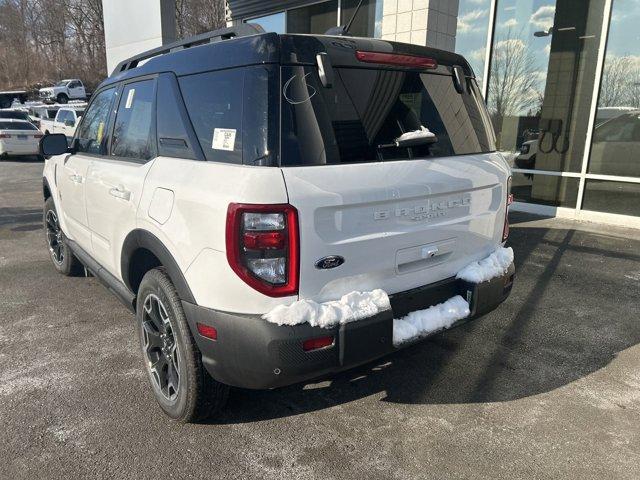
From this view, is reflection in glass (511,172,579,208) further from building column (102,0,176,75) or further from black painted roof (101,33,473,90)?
building column (102,0,176,75)

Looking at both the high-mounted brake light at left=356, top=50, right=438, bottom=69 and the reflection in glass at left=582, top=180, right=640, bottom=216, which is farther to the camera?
the reflection in glass at left=582, top=180, right=640, bottom=216

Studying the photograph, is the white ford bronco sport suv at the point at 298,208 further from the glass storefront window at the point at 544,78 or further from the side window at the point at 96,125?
the glass storefront window at the point at 544,78

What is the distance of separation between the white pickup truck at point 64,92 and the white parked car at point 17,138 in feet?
71.4

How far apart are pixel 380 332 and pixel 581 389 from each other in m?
1.67

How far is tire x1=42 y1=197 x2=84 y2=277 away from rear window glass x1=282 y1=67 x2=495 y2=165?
11.5 feet

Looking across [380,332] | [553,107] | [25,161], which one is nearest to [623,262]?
[553,107]

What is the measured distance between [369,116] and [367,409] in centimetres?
166

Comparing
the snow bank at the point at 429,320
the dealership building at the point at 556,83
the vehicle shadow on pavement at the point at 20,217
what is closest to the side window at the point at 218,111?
the snow bank at the point at 429,320

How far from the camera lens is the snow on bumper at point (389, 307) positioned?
7.07ft

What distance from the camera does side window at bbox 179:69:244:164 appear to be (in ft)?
7.52

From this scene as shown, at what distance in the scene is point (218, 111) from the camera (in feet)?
7.91

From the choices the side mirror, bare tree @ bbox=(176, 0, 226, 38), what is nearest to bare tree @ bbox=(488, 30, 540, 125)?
the side mirror

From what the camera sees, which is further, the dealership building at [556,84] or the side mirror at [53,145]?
the dealership building at [556,84]

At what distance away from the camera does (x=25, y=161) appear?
1734 centimetres
